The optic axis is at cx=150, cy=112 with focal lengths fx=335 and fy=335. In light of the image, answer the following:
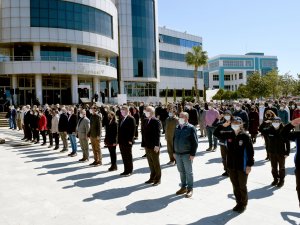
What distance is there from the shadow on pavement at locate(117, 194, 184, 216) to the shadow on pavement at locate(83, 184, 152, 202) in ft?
2.48

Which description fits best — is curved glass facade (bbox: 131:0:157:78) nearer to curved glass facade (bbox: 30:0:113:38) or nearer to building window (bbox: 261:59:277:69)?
curved glass facade (bbox: 30:0:113:38)

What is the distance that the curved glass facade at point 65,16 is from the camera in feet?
119

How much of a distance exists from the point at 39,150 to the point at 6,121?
16888 millimetres

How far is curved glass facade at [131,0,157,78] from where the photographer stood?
54.9 metres

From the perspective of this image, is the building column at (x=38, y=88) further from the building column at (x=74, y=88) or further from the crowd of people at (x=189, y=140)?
the crowd of people at (x=189, y=140)

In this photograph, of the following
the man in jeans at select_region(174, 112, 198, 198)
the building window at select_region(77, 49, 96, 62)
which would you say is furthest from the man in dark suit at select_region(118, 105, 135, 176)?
the building window at select_region(77, 49, 96, 62)

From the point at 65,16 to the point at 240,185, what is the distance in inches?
1391

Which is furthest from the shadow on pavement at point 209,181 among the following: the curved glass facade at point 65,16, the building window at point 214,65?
the building window at point 214,65

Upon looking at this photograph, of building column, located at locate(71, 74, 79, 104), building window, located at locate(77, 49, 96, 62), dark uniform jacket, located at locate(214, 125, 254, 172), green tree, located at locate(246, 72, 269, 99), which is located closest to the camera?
dark uniform jacket, located at locate(214, 125, 254, 172)

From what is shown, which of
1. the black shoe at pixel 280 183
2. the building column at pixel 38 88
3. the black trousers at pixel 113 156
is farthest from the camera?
the building column at pixel 38 88

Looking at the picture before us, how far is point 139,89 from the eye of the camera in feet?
190

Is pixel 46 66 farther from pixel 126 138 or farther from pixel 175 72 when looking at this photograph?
pixel 175 72

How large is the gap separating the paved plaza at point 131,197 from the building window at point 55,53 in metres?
28.6

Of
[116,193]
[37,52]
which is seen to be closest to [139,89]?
[37,52]
